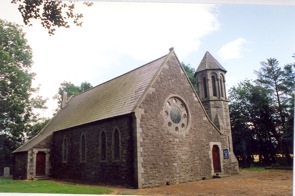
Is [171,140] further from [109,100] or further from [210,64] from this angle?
[210,64]

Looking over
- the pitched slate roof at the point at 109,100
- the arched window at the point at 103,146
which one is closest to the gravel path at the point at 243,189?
the arched window at the point at 103,146

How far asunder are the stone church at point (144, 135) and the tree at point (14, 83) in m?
3.03

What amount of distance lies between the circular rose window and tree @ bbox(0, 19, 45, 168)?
592 cm

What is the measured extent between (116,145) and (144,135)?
158 cm

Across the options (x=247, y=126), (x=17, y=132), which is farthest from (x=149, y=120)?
(x=17, y=132)

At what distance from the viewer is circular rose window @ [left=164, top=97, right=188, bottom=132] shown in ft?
41.1

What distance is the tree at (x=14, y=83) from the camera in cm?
1155

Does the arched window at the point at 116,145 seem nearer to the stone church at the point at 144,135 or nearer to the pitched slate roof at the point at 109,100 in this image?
the stone church at the point at 144,135

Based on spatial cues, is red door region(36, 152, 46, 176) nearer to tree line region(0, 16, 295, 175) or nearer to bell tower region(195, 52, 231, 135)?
tree line region(0, 16, 295, 175)

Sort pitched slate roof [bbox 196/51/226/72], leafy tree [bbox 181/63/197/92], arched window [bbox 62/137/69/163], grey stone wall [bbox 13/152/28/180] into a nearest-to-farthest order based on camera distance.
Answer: arched window [bbox 62/137/69/163], grey stone wall [bbox 13/152/28/180], pitched slate roof [bbox 196/51/226/72], leafy tree [bbox 181/63/197/92]

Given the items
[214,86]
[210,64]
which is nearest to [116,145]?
[214,86]

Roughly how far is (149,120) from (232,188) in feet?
13.7

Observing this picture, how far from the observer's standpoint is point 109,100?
14188 millimetres

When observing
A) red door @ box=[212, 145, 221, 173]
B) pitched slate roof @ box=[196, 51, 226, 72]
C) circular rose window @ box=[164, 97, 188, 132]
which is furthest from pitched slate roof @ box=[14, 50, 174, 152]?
red door @ box=[212, 145, 221, 173]
